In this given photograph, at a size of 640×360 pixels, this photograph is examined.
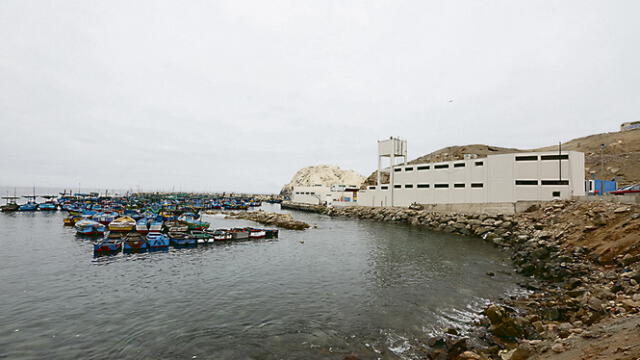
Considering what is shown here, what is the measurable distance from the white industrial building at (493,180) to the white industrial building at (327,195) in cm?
2483

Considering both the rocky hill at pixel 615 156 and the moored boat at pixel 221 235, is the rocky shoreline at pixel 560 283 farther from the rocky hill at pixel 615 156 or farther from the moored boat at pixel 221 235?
the rocky hill at pixel 615 156

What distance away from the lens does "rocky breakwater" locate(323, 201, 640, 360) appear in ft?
33.4

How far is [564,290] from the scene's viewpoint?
57.8ft

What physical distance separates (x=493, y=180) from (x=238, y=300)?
5138 cm

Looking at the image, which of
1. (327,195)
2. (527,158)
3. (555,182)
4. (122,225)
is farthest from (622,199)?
(327,195)

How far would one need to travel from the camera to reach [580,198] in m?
40.0

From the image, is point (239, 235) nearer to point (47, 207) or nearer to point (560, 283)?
point (560, 283)

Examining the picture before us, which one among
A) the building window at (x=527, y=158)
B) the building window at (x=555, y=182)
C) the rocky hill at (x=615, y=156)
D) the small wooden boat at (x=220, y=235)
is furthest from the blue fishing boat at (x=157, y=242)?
the rocky hill at (x=615, y=156)

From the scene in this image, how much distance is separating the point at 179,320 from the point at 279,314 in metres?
5.63

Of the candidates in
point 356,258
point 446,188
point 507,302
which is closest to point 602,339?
point 507,302

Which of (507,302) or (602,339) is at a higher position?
(602,339)

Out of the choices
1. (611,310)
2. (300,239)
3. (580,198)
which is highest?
(580,198)

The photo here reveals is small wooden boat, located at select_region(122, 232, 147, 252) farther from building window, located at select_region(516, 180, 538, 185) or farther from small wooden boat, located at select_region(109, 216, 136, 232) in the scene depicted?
building window, located at select_region(516, 180, 538, 185)

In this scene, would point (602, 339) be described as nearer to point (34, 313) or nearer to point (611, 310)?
point (611, 310)
